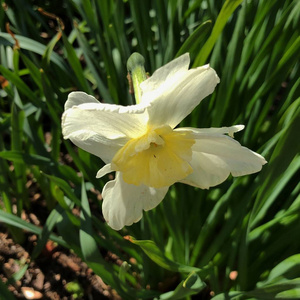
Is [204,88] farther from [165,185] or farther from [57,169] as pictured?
[57,169]

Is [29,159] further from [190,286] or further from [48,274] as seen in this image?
[190,286]

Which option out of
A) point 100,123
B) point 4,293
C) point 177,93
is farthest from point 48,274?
point 177,93

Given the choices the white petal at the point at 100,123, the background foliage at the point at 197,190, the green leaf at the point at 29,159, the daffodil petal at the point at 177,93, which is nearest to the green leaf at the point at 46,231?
the background foliage at the point at 197,190

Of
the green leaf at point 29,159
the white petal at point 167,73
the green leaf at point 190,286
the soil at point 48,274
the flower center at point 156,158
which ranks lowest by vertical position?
the soil at point 48,274

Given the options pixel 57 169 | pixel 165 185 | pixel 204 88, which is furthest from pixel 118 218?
pixel 57 169

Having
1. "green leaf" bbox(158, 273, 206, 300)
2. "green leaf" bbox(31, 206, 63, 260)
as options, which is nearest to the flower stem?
"green leaf" bbox(158, 273, 206, 300)

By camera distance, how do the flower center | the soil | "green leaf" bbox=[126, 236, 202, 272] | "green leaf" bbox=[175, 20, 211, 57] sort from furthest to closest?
the soil
"green leaf" bbox=[175, 20, 211, 57]
"green leaf" bbox=[126, 236, 202, 272]
the flower center

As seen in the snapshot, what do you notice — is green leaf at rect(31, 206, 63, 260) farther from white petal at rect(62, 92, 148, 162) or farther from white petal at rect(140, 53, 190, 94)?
white petal at rect(140, 53, 190, 94)

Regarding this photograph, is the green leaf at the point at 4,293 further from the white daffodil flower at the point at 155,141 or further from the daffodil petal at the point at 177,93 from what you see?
the daffodil petal at the point at 177,93
